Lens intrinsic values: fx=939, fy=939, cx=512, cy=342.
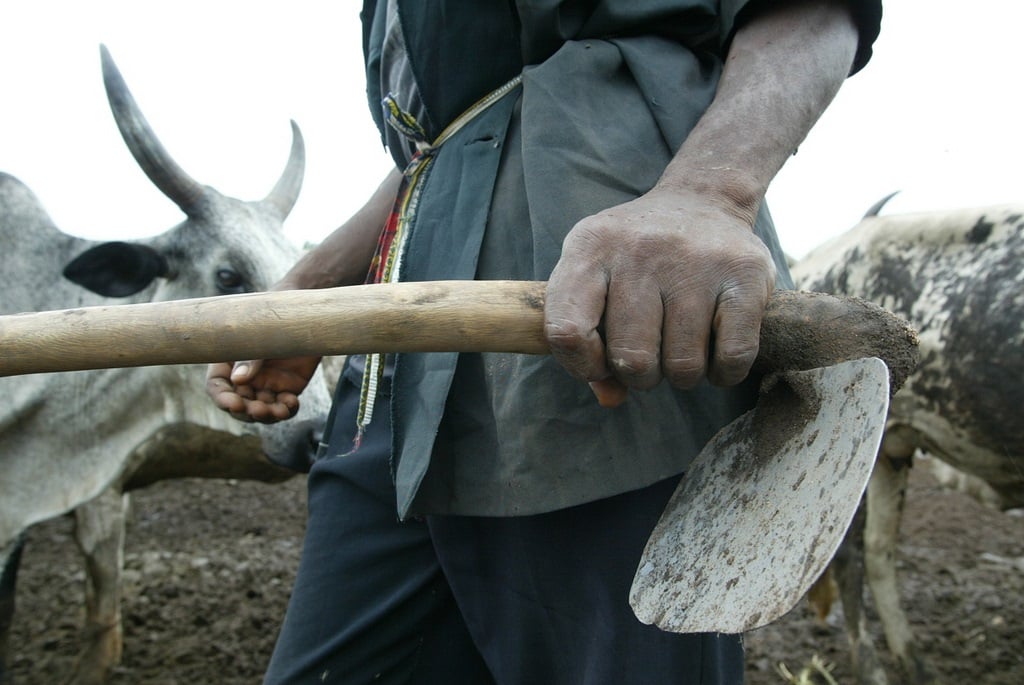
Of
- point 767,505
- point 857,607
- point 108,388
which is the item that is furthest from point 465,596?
point 857,607

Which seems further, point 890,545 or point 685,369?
point 890,545

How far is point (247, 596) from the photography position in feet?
15.8

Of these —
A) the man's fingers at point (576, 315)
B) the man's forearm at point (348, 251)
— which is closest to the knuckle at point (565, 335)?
the man's fingers at point (576, 315)

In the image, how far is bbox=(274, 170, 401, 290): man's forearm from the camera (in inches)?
73.1

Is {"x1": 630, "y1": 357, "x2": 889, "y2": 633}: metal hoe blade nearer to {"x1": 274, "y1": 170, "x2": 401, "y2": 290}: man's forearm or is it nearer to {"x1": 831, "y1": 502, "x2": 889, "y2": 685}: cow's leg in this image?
{"x1": 274, "y1": 170, "x2": 401, "y2": 290}: man's forearm

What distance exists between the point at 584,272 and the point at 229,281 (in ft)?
10.7

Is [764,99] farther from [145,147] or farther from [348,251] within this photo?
[145,147]

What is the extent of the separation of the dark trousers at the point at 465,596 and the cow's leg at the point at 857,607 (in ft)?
9.29

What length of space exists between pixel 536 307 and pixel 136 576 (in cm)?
478

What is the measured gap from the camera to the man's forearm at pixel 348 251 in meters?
1.86

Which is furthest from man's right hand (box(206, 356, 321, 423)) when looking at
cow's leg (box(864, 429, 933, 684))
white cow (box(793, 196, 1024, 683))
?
cow's leg (box(864, 429, 933, 684))

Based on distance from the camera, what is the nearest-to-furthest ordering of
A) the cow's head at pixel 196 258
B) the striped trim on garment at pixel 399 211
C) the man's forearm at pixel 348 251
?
the striped trim on garment at pixel 399 211 → the man's forearm at pixel 348 251 → the cow's head at pixel 196 258

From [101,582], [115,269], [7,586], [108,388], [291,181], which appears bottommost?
[101,582]

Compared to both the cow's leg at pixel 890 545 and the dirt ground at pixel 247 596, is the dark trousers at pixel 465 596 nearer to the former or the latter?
the dirt ground at pixel 247 596
